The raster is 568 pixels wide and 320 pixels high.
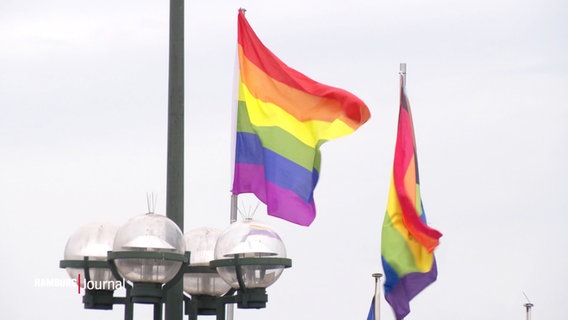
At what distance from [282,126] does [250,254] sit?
563 cm

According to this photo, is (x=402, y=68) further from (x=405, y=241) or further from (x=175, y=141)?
(x=175, y=141)

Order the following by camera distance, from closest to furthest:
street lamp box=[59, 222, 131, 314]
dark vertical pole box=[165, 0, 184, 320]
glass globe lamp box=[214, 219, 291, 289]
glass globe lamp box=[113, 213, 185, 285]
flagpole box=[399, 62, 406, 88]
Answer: glass globe lamp box=[113, 213, 185, 285], glass globe lamp box=[214, 219, 291, 289], street lamp box=[59, 222, 131, 314], dark vertical pole box=[165, 0, 184, 320], flagpole box=[399, 62, 406, 88]

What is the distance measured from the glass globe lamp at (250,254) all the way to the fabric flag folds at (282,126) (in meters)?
4.46

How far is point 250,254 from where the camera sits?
10070 millimetres

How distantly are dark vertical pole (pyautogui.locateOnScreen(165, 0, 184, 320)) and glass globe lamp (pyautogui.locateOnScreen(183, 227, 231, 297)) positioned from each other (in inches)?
13.3

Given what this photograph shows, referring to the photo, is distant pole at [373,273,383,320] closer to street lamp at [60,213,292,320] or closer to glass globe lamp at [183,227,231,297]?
glass globe lamp at [183,227,231,297]

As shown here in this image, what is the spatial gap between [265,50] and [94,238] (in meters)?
6.29

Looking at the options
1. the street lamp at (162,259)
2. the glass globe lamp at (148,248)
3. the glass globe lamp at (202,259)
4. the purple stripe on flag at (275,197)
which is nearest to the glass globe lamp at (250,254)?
the street lamp at (162,259)

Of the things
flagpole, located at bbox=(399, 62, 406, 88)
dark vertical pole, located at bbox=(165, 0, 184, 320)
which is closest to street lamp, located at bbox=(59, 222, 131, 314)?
dark vertical pole, located at bbox=(165, 0, 184, 320)

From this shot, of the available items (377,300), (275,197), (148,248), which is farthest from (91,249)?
(377,300)

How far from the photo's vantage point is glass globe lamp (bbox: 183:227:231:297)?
10.8 meters

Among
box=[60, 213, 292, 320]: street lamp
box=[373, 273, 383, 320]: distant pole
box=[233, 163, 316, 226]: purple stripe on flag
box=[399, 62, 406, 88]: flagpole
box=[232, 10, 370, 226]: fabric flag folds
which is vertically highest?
box=[399, 62, 406, 88]: flagpole

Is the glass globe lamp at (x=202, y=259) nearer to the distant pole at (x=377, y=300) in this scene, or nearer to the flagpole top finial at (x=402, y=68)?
the flagpole top finial at (x=402, y=68)

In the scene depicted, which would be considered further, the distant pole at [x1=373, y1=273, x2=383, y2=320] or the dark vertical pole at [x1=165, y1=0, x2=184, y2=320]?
the distant pole at [x1=373, y1=273, x2=383, y2=320]
